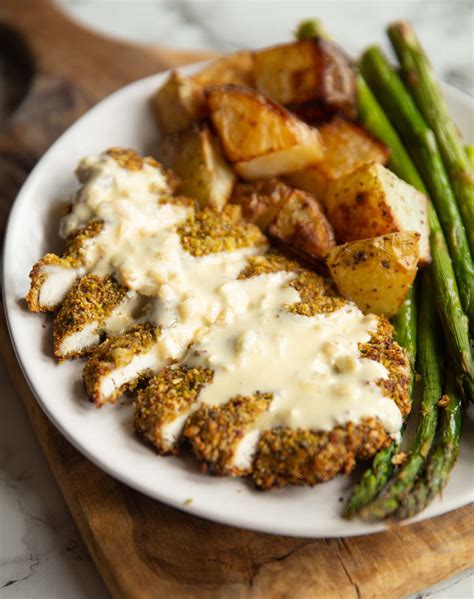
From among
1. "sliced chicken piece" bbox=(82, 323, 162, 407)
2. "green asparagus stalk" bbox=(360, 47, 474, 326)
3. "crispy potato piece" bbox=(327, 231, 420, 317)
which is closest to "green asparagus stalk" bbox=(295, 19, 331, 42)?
"green asparagus stalk" bbox=(360, 47, 474, 326)

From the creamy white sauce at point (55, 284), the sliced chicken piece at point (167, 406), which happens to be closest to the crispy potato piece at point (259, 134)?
the creamy white sauce at point (55, 284)

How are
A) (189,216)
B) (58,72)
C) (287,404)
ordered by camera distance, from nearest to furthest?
1. (287,404)
2. (189,216)
3. (58,72)

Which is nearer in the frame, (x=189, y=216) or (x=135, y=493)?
(x=135, y=493)

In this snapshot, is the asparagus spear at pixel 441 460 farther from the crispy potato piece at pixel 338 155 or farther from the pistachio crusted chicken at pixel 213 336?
the crispy potato piece at pixel 338 155

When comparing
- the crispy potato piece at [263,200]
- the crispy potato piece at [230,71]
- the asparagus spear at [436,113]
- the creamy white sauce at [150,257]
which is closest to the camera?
the creamy white sauce at [150,257]

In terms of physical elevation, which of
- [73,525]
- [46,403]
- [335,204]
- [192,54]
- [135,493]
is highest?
[335,204]

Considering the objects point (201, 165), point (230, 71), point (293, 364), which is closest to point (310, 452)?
point (293, 364)

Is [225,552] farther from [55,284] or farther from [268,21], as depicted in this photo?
[268,21]

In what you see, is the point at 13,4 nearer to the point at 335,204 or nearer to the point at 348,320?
the point at 335,204

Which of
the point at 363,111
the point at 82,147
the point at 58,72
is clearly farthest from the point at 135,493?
the point at 58,72
